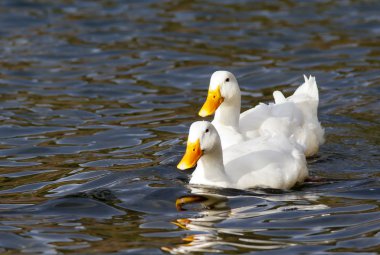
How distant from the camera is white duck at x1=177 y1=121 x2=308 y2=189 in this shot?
957 cm

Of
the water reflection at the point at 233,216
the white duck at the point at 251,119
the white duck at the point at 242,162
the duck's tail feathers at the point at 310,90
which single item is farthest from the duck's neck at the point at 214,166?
the duck's tail feathers at the point at 310,90

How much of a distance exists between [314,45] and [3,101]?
20.0 feet

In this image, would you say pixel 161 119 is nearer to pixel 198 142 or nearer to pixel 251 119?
pixel 251 119

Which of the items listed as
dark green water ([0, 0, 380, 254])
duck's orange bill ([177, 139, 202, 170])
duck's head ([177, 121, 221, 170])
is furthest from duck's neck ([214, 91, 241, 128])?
duck's orange bill ([177, 139, 202, 170])

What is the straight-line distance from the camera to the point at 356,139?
1215 cm

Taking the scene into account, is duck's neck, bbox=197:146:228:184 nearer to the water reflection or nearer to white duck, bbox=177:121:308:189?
white duck, bbox=177:121:308:189

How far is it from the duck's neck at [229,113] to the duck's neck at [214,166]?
1.80m

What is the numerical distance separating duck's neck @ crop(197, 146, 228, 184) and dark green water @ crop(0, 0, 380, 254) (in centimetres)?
15

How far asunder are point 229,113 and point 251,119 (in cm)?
39

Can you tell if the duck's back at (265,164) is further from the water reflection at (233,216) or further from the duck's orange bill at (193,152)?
the duck's orange bill at (193,152)

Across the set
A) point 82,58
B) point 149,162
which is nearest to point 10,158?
point 149,162

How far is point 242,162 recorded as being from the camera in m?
10.2

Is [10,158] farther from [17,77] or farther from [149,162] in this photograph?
[17,77]

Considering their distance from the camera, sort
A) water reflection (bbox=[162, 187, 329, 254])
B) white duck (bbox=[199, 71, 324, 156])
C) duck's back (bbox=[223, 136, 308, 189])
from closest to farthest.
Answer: water reflection (bbox=[162, 187, 329, 254]) → duck's back (bbox=[223, 136, 308, 189]) → white duck (bbox=[199, 71, 324, 156])
